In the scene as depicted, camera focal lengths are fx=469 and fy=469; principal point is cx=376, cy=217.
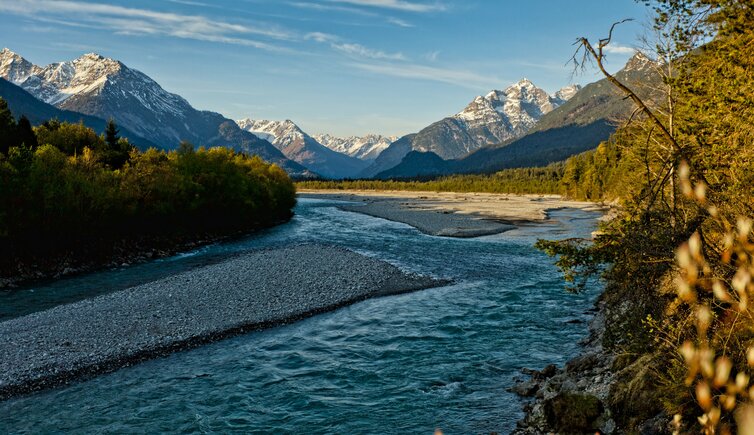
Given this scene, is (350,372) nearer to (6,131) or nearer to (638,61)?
(638,61)

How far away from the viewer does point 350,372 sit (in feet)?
72.8

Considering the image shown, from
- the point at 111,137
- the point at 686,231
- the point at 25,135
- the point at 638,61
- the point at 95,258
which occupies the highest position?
the point at 111,137

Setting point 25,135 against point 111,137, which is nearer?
point 25,135

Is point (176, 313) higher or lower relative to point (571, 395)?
lower

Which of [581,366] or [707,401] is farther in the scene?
[581,366]

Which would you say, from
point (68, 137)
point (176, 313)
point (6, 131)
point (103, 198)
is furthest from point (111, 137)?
point (176, 313)

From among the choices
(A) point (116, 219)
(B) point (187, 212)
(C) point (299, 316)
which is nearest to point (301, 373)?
(C) point (299, 316)

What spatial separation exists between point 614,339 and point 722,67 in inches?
413

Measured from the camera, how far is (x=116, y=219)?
5366 cm

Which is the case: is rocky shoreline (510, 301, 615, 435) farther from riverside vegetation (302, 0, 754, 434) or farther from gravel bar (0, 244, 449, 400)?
gravel bar (0, 244, 449, 400)

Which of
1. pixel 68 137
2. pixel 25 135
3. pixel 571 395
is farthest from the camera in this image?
pixel 68 137

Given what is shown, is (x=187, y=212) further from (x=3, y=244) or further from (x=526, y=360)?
(x=526, y=360)

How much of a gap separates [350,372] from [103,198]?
41.3 metres

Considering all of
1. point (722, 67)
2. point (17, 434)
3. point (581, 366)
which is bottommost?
point (17, 434)
